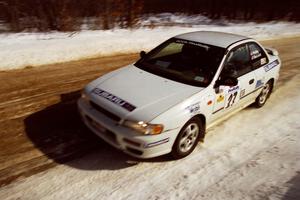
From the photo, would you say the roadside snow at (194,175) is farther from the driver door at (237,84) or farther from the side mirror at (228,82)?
the side mirror at (228,82)

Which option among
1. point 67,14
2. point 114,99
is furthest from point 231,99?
point 67,14

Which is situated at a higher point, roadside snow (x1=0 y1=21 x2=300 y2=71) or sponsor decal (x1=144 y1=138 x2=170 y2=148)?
sponsor decal (x1=144 y1=138 x2=170 y2=148)

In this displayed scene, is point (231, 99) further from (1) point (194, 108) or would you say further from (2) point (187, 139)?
(2) point (187, 139)

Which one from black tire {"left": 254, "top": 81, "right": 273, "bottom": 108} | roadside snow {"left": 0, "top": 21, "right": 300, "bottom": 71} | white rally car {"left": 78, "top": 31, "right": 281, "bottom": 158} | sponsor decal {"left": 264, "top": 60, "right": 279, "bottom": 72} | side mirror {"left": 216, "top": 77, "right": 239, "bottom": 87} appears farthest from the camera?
roadside snow {"left": 0, "top": 21, "right": 300, "bottom": 71}

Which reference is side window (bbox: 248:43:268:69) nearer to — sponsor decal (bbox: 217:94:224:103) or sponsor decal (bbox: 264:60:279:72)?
sponsor decal (bbox: 264:60:279:72)

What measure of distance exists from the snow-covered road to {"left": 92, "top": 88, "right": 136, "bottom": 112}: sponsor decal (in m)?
0.93

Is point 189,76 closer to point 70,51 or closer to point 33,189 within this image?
Result: point 33,189

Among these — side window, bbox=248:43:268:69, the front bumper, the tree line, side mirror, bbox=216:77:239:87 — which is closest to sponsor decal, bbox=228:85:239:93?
side mirror, bbox=216:77:239:87

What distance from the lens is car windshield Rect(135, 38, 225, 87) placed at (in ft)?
16.9

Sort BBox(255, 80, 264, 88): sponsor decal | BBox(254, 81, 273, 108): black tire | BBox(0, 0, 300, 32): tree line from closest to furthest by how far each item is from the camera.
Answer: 1. BBox(255, 80, 264, 88): sponsor decal
2. BBox(254, 81, 273, 108): black tire
3. BBox(0, 0, 300, 32): tree line

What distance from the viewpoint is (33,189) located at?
160 inches

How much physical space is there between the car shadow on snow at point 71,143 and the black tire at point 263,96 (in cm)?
305

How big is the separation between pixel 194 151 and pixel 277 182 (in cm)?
136

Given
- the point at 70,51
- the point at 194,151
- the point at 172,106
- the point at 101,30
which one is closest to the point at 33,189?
the point at 172,106
